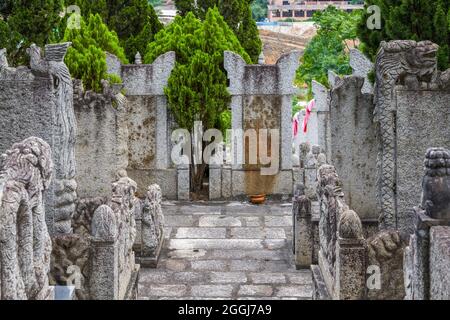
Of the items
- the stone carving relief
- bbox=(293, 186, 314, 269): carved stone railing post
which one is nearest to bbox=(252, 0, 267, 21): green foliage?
bbox=(293, 186, 314, 269): carved stone railing post

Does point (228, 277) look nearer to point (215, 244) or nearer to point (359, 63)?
point (215, 244)

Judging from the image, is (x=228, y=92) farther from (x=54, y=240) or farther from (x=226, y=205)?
(x=54, y=240)

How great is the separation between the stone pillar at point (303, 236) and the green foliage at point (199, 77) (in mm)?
4439

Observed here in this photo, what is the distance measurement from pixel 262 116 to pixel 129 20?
3.97 metres

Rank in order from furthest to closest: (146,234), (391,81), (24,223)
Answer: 1. (146,234)
2. (391,81)
3. (24,223)

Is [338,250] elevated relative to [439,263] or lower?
lower

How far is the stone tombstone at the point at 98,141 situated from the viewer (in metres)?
10.7

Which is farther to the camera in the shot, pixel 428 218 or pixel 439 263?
pixel 428 218

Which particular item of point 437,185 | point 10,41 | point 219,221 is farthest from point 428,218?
point 10,41

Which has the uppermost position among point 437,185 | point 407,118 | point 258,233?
point 407,118

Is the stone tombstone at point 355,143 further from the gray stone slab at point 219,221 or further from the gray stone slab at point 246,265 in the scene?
the gray stone slab at point 219,221

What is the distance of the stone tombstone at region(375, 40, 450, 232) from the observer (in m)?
8.82

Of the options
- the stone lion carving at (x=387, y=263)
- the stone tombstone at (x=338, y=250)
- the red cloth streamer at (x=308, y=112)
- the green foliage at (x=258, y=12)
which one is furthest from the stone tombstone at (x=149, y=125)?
the green foliage at (x=258, y=12)

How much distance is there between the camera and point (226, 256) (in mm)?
10781
